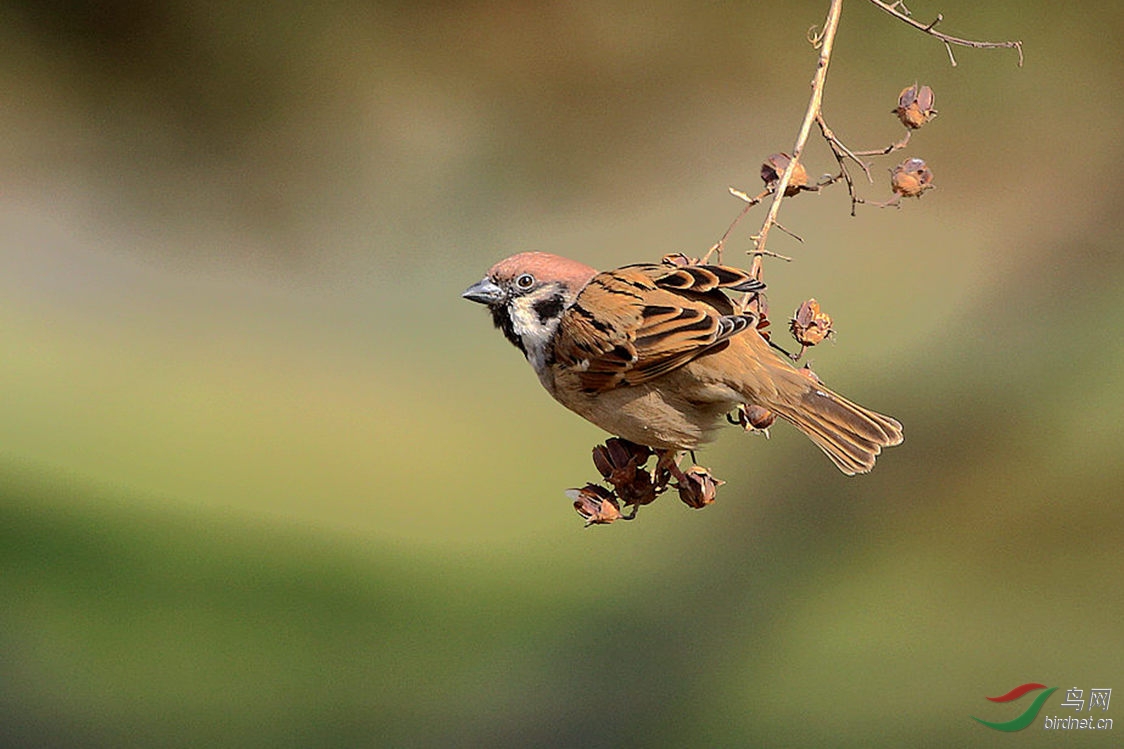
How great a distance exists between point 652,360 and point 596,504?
8.8 inches

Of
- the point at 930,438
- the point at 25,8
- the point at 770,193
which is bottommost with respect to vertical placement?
the point at 770,193

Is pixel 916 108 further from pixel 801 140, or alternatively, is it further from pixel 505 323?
pixel 505 323

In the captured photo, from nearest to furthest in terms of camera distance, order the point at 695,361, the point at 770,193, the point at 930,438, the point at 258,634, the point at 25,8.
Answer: the point at 770,193 < the point at 695,361 < the point at 258,634 < the point at 930,438 < the point at 25,8

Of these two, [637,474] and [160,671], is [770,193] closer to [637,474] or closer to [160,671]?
[637,474]

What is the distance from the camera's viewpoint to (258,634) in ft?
10.3

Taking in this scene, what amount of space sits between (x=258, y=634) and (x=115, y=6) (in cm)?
234

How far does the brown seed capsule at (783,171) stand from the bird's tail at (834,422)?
259 mm

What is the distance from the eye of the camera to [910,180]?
133 centimetres

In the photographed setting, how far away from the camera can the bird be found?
1.36m

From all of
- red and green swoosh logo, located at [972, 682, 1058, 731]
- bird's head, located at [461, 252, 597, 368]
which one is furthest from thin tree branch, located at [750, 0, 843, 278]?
red and green swoosh logo, located at [972, 682, 1058, 731]

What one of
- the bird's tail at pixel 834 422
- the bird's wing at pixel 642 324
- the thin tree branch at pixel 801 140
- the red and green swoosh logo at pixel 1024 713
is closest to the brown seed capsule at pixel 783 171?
the thin tree branch at pixel 801 140

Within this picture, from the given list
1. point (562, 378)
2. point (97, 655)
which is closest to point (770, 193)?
point (562, 378)

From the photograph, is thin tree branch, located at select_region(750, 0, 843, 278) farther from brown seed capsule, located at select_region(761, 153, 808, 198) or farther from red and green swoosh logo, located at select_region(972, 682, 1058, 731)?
red and green swoosh logo, located at select_region(972, 682, 1058, 731)

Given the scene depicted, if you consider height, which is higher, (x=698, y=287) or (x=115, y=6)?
(x=115, y=6)
